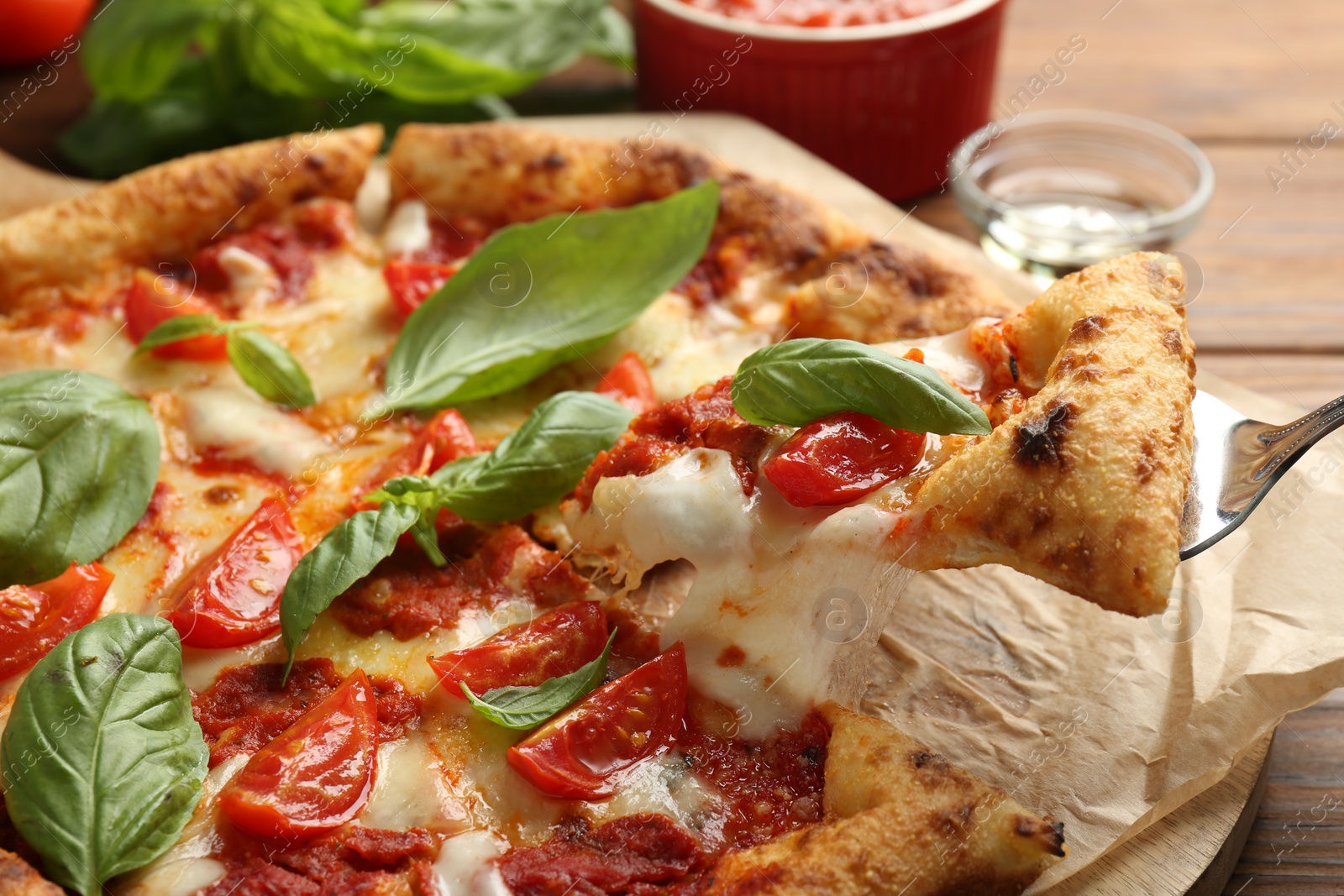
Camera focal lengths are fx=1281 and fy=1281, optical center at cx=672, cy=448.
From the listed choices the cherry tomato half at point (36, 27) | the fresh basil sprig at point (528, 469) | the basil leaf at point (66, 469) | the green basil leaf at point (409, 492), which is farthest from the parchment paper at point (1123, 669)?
the cherry tomato half at point (36, 27)

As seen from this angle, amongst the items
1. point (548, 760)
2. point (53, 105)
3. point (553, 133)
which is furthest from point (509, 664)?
point (53, 105)

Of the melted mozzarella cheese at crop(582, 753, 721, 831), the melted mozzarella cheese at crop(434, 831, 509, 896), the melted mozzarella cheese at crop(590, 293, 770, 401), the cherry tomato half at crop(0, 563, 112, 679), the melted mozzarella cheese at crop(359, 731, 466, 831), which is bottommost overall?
the melted mozzarella cheese at crop(582, 753, 721, 831)

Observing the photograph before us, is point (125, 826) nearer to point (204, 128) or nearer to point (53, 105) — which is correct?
point (204, 128)

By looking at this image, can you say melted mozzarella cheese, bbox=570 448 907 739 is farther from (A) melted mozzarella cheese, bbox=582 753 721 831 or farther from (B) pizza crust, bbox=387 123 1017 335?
(B) pizza crust, bbox=387 123 1017 335

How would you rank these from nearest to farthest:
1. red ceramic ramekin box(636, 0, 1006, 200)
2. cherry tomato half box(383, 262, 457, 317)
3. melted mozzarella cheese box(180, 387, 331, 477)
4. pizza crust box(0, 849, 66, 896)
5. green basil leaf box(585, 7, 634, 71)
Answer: pizza crust box(0, 849, 66, 896), melted mozzarella cheese box(180, 387, 331, 477), cherry tomato half box(383, 262, 457, 317), red ceramic ramekin box(636, 0, 1006, 200), green basil leaf box(585, 7, 634, 71)

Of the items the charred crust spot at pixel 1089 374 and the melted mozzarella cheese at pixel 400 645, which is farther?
the melted mozzarella cheese at pixel 400 645

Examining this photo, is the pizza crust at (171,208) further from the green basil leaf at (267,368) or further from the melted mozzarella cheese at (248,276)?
the green basil leaf at (267,368)

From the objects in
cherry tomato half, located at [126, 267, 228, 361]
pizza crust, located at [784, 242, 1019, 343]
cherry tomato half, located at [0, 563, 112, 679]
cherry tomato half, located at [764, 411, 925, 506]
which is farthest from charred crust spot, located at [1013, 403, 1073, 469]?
cherry tomato half, located at [126, 267, 228, 361]
